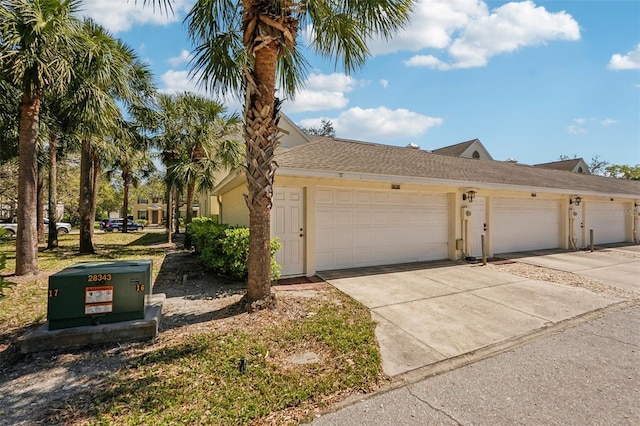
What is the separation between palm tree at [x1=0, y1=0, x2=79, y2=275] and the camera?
6156 mm

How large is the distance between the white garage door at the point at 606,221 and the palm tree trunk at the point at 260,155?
15958 millimetres

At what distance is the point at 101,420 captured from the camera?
243 cm

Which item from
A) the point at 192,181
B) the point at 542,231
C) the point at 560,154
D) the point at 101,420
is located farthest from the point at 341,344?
the point at 560,154

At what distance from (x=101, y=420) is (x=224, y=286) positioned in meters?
4.32

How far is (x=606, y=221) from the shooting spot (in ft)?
48.1

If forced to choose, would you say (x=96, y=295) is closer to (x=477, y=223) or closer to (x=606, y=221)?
(x=477, y=223)

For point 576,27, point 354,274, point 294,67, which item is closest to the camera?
point 294,67

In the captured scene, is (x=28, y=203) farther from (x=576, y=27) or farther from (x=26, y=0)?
(x=576, y=27)

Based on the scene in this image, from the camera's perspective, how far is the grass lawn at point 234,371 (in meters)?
2.55

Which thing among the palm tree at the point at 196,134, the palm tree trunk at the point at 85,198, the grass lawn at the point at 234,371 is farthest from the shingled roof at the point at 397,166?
the palm tree trunk at the point at 85,198

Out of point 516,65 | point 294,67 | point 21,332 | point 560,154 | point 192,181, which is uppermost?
point 560,154

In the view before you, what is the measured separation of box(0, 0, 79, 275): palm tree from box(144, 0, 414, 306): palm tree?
12.7 ft

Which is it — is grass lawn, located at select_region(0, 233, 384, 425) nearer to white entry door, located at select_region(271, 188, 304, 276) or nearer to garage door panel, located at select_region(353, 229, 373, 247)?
white entry door, located at select_region(271, 188, 304, 276)

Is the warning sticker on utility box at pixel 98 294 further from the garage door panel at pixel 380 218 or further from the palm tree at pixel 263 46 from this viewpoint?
the garage door panel at pixel 380 218
